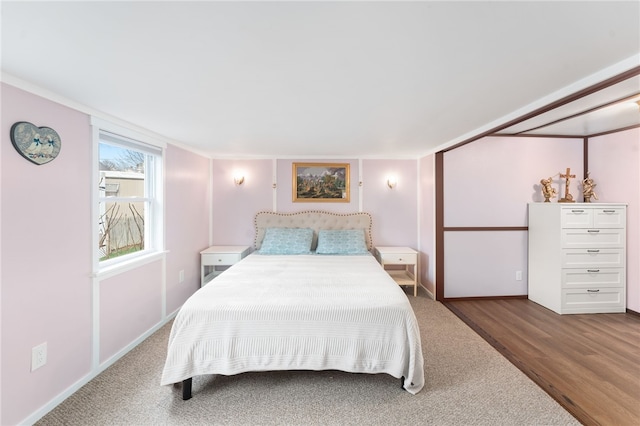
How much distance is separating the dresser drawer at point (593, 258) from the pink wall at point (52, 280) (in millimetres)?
4816

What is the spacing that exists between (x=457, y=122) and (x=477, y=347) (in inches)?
83.6

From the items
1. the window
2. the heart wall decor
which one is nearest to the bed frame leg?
the window

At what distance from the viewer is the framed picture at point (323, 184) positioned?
14.3 feet

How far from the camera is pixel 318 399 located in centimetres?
191

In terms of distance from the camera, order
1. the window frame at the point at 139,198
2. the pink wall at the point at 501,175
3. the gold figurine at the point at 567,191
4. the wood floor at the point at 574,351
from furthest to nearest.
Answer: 1. the pink wall at the point at 501,175
2. the gold figurine at the point at 567,191
3. the window frame at the point at 139,198
4. the wood floor at the point at 574,351

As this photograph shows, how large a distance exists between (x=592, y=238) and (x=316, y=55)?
3995 millimetres

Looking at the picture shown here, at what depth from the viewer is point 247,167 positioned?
171 inches

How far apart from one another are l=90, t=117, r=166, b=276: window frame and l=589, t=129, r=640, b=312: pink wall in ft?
18.1

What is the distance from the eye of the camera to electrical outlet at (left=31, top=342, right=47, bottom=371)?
171cm

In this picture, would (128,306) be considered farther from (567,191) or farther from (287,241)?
(567,191)

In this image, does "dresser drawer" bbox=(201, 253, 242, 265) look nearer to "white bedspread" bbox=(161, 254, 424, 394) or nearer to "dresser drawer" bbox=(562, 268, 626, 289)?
"white bedspread" bbox=(161, 254, 424, 394)

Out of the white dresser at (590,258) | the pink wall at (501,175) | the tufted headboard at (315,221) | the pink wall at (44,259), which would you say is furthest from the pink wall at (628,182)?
the pink wall at (44,259)

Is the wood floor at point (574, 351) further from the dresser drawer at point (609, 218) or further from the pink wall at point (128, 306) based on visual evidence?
the pink wall at point (128, 306)

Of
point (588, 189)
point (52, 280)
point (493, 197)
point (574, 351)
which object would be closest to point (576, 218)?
point (588, 189)
